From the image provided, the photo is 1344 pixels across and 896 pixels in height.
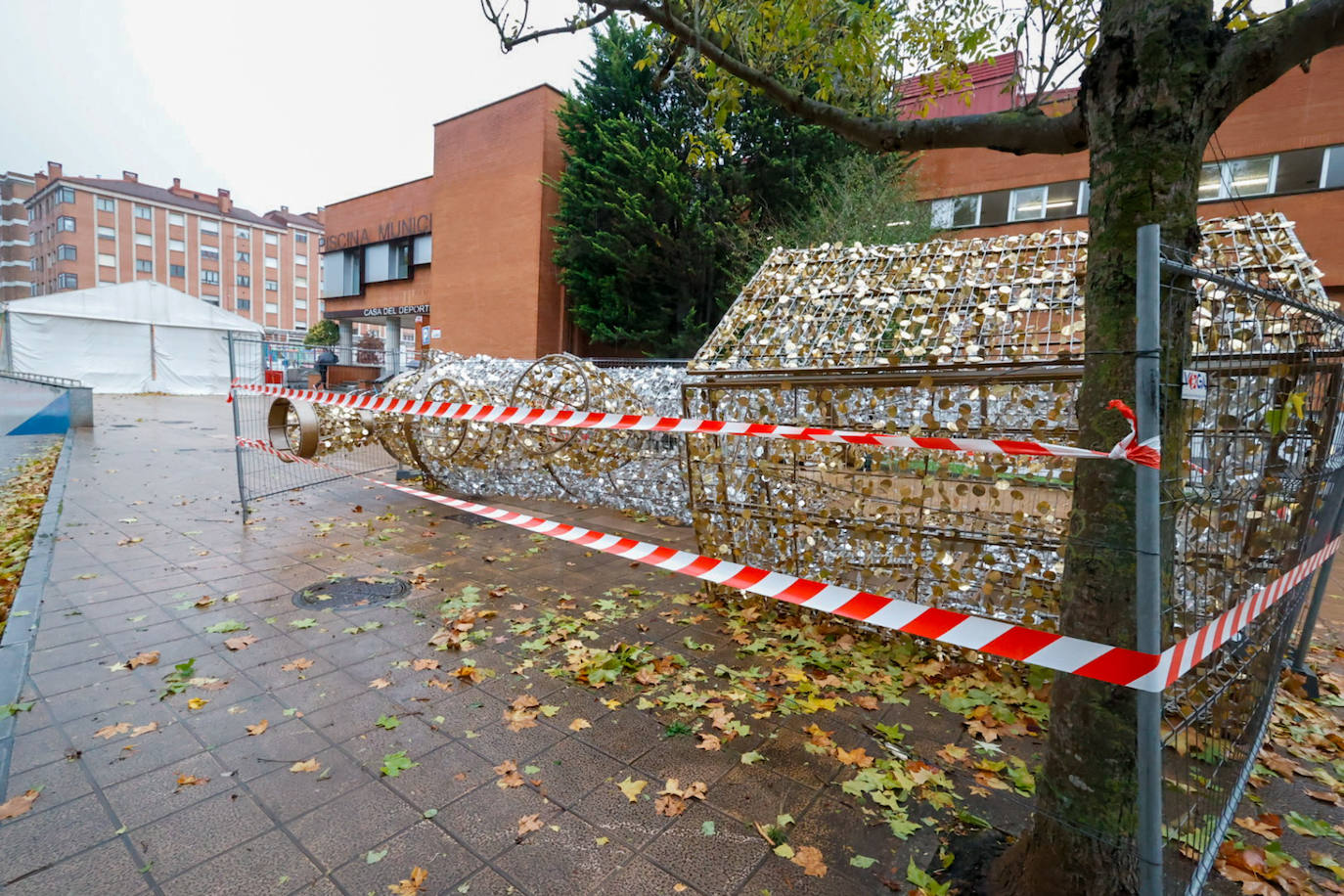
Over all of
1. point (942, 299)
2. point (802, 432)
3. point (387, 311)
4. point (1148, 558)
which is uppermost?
point (387, 311)

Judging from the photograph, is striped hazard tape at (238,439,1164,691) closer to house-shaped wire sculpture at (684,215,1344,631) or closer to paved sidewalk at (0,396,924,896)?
paved sidewalk at (0,396,924,896)

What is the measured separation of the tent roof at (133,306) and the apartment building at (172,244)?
38196mm

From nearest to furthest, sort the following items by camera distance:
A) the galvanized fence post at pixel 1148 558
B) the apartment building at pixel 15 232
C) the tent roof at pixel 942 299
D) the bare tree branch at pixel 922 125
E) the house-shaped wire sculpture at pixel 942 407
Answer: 1. the galvanized fence post at pixel 1148 558
2. the bare tree branch at pixel 922 125
3. the house-shaped wire sculpture at pixel 942 407
4. the tent roof at pixel 942 299
5. the apartment building at pixel 15 232

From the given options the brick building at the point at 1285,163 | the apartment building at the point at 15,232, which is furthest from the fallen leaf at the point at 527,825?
the apartment building at the point at 15,232

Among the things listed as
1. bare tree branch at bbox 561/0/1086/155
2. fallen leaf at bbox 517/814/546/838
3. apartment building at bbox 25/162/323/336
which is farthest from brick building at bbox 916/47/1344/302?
apartment building at bbox 25/162/323/336

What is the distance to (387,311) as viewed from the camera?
31.3 metres

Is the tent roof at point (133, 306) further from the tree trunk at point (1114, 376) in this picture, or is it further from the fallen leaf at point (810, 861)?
the tree trunk at point (1114, 376)

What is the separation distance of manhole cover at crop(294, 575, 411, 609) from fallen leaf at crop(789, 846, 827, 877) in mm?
3551

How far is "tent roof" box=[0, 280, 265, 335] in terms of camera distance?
79.9 feet

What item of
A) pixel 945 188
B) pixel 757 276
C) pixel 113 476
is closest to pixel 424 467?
pixel 113 476

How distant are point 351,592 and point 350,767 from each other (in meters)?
2.37

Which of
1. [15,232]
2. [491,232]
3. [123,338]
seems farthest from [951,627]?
[15,232]

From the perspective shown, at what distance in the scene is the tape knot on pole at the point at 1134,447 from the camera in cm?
161

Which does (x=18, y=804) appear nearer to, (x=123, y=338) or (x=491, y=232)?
(x=491, y=232)
